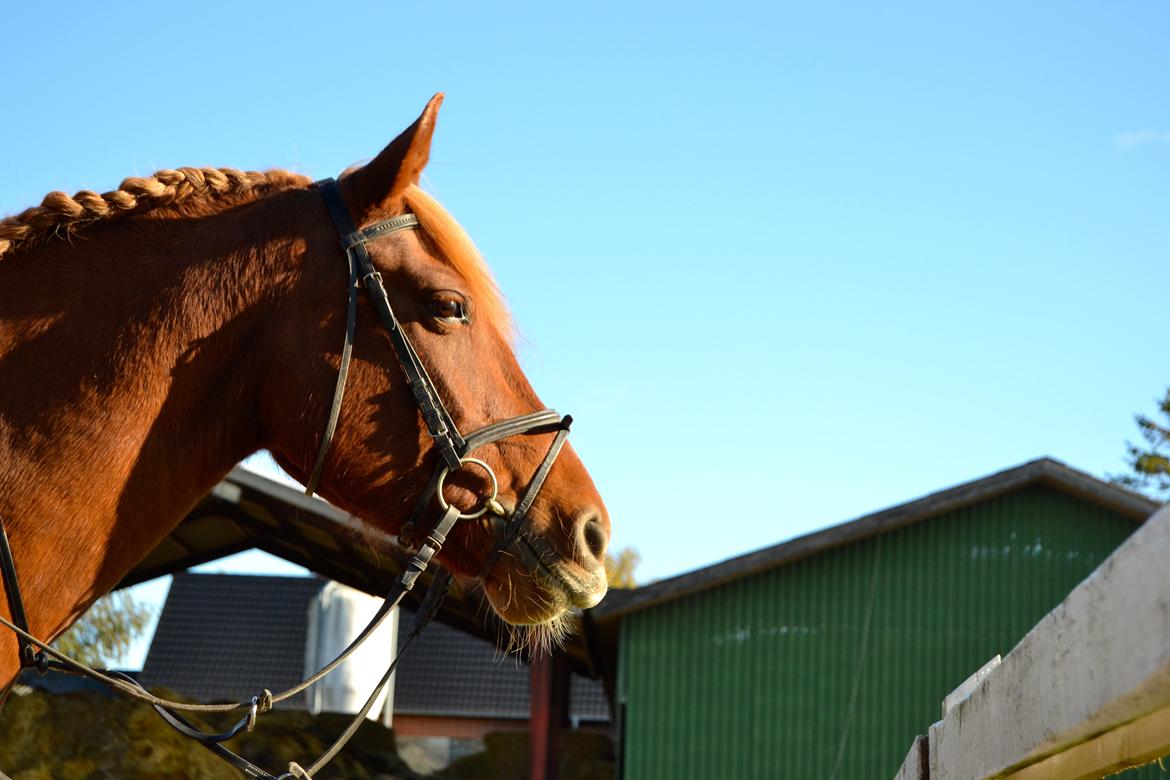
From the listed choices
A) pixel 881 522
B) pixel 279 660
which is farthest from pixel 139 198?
pixel 279 660

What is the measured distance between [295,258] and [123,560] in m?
0.78

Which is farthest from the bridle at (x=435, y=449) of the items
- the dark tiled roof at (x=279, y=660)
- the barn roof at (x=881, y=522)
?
the dark tiled roof at (x=279, y=660)

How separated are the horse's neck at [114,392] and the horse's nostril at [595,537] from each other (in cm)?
82

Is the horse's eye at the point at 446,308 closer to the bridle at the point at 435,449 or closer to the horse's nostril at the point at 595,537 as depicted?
the bridle at the point at 435,449

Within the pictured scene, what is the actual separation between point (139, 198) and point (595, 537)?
1.33 meters

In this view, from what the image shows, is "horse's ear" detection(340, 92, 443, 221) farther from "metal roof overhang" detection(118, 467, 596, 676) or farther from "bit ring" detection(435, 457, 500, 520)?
"metal roof overhang" detection(118, 467, 596, 676)

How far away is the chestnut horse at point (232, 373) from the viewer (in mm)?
2574

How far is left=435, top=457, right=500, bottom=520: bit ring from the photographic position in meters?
2.80

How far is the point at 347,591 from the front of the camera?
25.1 meters

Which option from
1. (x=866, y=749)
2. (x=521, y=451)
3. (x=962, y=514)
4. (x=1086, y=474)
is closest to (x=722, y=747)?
(x=866, y=749)

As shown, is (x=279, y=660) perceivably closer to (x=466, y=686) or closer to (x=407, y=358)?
(x=466, y=686)

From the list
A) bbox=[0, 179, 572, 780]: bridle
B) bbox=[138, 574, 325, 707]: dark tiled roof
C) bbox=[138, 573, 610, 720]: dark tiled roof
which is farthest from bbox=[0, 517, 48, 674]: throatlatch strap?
bbox=[138, 574, 325, 707]: dark tiled roof

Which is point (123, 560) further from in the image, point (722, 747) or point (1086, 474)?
point (1086, 474)

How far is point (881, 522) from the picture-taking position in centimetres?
1372
